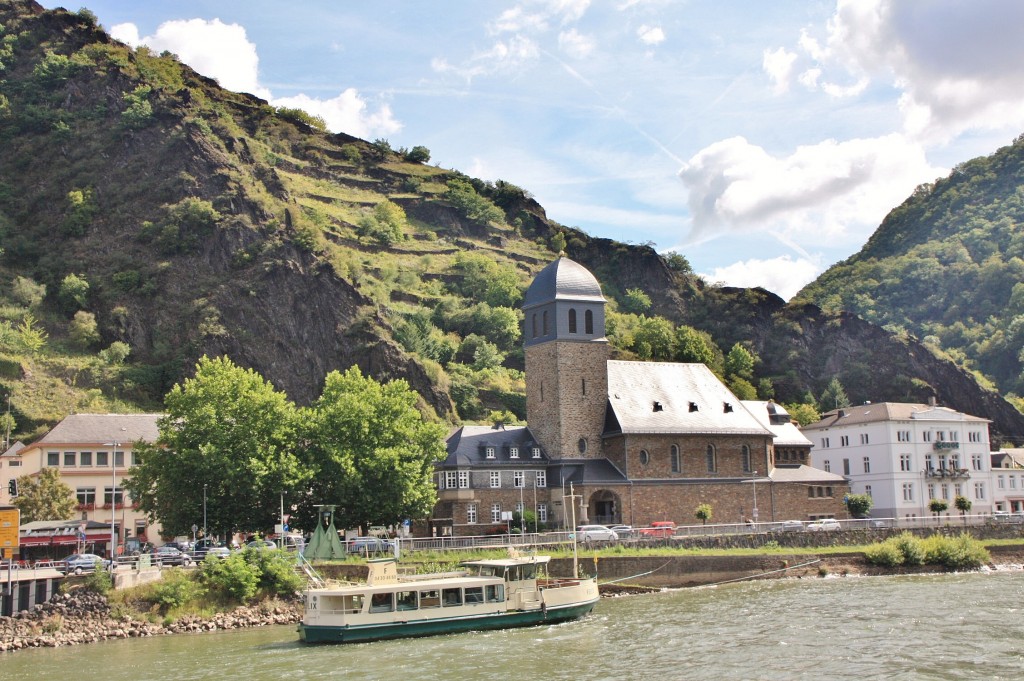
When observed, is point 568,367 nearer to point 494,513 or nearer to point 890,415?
point 494,513

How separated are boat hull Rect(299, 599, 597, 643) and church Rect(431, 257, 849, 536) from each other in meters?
21.2

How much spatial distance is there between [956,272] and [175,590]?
469 ft

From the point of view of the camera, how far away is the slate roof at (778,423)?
8138 centimetres

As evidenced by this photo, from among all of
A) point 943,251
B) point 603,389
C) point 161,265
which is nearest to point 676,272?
point 943,251

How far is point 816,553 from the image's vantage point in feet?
203

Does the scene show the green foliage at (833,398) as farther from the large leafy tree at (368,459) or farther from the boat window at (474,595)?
the boat window at (474,595)

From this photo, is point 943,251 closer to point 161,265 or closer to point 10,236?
point 161,265

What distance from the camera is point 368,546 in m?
54.9

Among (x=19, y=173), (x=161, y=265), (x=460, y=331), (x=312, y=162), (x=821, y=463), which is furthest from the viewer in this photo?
(x=312, y=162)

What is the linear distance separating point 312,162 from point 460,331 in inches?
2198

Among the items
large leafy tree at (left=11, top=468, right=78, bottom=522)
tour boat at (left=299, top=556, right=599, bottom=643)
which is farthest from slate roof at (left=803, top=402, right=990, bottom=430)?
large leafy tree at (left=11, top=468, right=78, bottom=522)

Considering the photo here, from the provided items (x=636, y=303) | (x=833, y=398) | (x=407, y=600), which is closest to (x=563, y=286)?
(x=407, y=600)

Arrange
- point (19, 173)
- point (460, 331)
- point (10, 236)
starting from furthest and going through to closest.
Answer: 1. point (460, 331)
2. point (19, 173)
3. point (10, 236)

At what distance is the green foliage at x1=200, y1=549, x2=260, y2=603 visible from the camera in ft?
150
